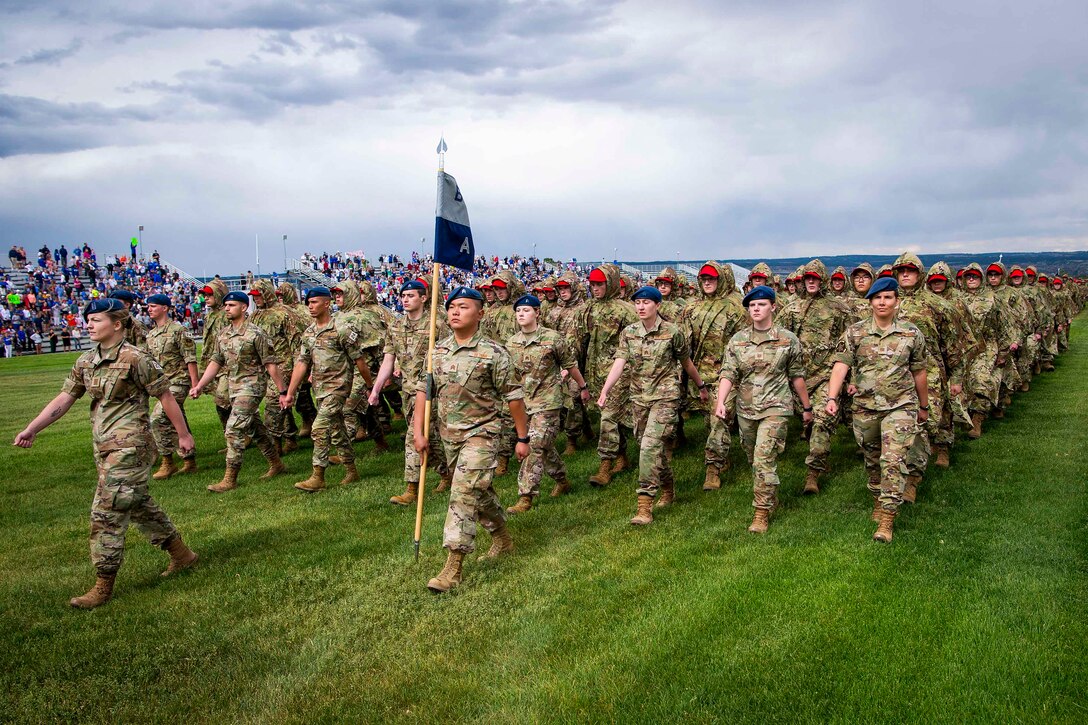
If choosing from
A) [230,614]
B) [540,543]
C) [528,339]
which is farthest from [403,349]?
[230,614]

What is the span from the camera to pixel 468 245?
7883 millimetres

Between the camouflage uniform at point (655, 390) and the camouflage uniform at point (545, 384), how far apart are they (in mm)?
970

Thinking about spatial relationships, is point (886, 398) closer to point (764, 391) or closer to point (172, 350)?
point (764, 391)

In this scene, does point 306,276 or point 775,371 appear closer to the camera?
point 775,371

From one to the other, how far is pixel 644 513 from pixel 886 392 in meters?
2.66

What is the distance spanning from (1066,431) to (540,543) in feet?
29.2

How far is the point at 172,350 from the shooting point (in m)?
11.6

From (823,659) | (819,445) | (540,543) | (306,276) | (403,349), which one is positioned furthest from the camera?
(306,276)

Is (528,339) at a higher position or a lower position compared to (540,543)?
higher

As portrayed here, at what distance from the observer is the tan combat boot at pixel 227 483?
398 inches

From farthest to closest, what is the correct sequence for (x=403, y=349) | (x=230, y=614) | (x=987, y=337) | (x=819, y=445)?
(x=987, y=337)
(x=403, y=349)
(x=819, y=445)
(x=230, y=614)

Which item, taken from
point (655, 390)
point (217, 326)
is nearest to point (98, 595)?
point (655, 390)

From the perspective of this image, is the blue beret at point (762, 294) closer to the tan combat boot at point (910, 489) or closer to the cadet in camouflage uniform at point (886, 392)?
the cadet in camouflage uniform at point (886, 392)

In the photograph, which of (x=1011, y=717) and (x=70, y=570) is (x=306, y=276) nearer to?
(x=70, y=570)
